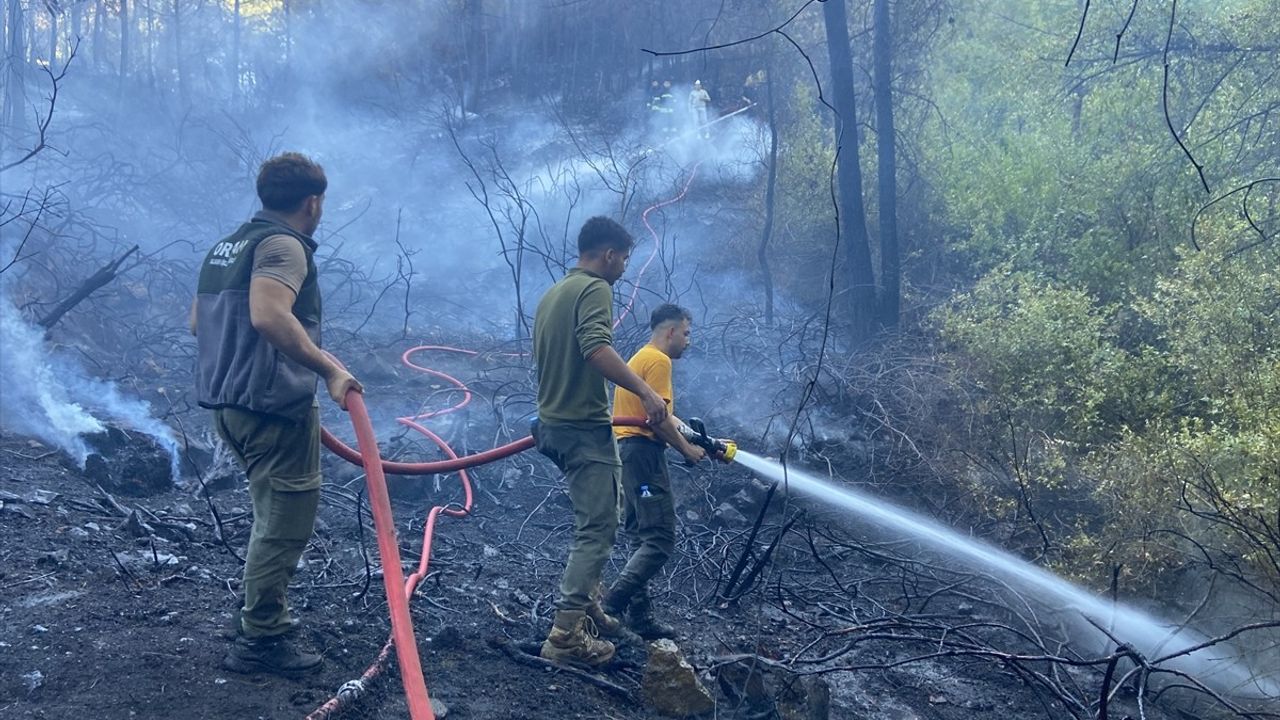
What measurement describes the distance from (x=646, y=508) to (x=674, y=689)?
107cm

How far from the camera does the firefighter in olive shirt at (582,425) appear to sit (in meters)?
4.02

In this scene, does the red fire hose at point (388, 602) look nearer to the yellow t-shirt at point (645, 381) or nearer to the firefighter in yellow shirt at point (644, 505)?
the firefighter in yellow shirt at point (644, 505)

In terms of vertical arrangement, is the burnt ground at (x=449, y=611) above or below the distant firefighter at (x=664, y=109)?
below

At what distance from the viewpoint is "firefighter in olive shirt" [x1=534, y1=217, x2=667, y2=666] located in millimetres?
4016

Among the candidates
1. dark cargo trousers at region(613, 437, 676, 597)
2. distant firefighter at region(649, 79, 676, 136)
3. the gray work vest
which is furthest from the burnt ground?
distant firefighter at region(649, 79, 676, 136)

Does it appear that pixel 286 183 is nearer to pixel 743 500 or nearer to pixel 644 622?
pixel 644 622

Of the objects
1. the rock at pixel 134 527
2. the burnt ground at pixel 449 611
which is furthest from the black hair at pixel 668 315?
the rock at pixel 134 527

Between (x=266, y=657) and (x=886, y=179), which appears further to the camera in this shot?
(x=886, y=179)

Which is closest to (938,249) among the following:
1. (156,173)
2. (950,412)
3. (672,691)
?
(950,412)

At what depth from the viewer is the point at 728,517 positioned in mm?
6336

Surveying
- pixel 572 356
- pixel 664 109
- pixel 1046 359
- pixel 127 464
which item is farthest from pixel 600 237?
pixel 664 109

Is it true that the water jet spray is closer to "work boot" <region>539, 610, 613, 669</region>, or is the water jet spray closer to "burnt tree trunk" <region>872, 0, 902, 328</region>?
"work boot" <region>539, 610, 613, 669</region>

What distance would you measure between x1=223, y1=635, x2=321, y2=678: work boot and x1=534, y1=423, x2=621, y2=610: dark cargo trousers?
1170 millimetres

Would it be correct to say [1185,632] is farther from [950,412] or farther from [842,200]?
[842,200]
